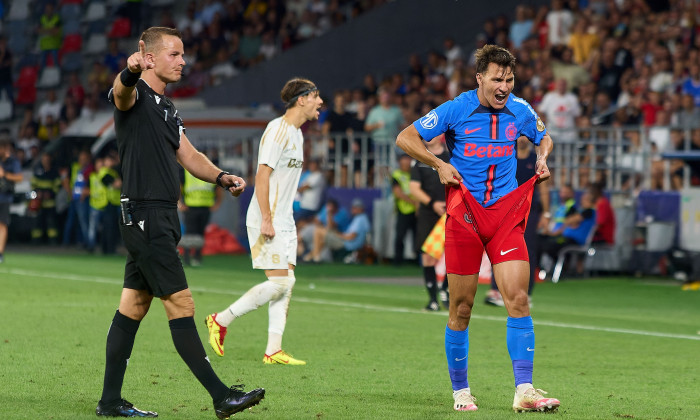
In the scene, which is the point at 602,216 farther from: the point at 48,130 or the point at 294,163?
the point at 48,130

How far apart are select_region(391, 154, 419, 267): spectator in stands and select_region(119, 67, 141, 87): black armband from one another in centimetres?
1554

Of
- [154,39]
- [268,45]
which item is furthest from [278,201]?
[268,45]

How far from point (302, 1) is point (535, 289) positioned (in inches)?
750

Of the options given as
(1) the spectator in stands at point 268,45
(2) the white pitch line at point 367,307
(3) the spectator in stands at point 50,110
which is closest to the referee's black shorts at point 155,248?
(2) the white pitch line at point 367,307

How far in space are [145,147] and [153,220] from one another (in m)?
0.41

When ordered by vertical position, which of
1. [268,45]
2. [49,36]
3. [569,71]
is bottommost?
[569,71]

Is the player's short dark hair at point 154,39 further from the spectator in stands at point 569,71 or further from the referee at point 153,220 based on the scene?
the spectator in stands at point 569,71

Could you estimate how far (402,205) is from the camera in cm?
2261

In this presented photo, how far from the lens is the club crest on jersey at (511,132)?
26.0ft

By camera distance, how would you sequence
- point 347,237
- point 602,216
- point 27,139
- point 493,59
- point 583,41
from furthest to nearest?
1. point 27,139
2. point 583,41
3. point 347,237
4. point 602,216
5. point 493,59

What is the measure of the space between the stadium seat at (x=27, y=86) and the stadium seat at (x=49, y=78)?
0.21m

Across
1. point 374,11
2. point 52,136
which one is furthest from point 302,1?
point 52,136

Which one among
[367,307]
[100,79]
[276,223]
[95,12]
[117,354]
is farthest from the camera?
[95,12]

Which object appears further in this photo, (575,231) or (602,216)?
(575,231)
